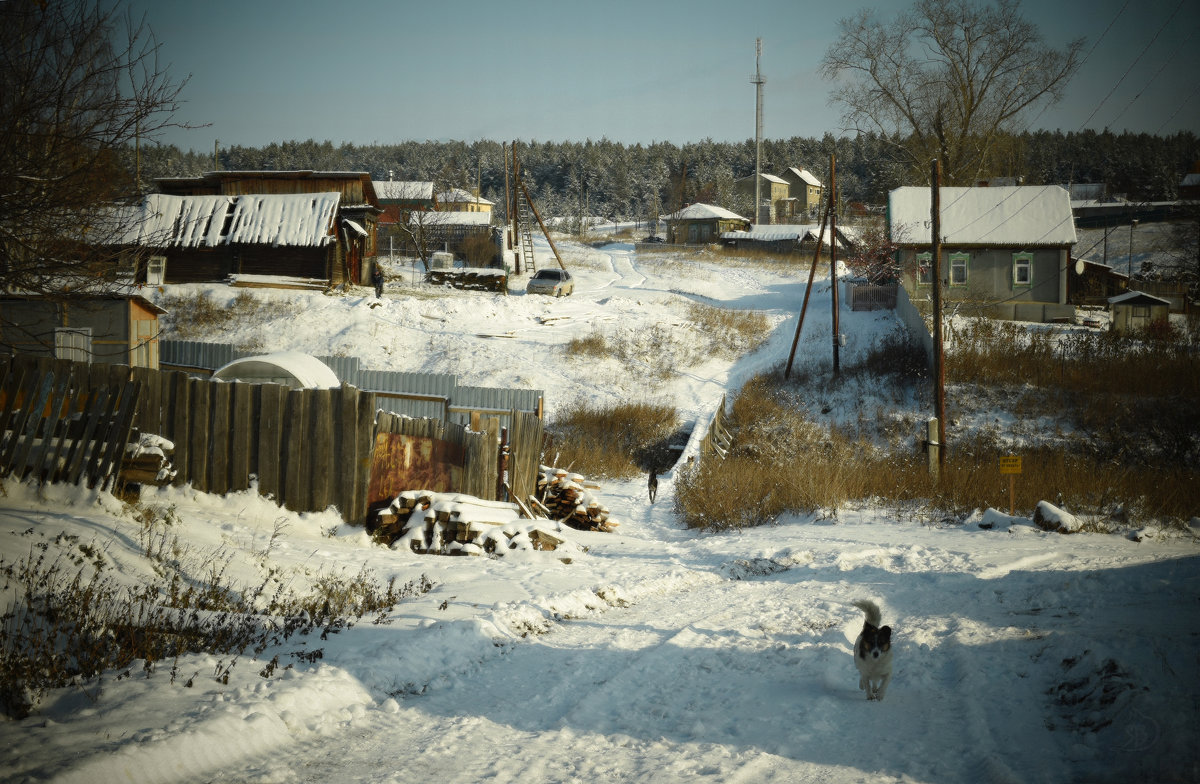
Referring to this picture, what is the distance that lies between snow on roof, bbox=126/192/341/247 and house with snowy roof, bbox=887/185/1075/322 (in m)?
30.6

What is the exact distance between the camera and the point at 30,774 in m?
3.28

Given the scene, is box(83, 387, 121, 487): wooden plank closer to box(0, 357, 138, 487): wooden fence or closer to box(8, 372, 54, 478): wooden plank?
box(0, 357, 138, 487): wooden fence

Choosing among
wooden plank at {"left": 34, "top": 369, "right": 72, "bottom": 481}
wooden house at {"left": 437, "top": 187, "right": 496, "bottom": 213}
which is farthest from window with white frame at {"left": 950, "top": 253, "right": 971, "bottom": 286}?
wooden house at {"left": 437, "top": 187, "right": 496, "bottom": 213}

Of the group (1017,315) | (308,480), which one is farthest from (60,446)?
(1017,315)

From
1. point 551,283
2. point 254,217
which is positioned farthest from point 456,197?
point 254,217

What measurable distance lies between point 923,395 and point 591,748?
25.8 m

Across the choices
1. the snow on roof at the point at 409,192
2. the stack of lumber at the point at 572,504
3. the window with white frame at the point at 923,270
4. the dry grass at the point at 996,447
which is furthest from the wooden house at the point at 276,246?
the window with white frame at the point at 923,270

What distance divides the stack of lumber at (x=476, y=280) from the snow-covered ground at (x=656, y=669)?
30804 millimetres

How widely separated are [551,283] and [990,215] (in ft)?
80.2

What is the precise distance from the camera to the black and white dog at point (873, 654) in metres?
5.08

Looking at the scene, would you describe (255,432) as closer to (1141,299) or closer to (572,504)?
(572,504)

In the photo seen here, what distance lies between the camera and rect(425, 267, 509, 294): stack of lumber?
4047 cm

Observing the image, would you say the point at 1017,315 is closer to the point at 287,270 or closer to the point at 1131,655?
the point at 1131,655

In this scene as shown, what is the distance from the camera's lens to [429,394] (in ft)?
61.6
